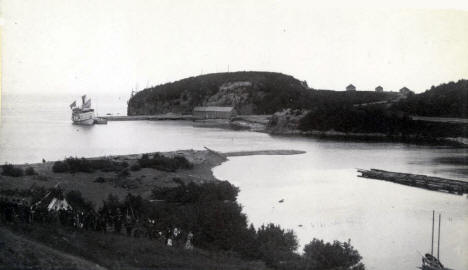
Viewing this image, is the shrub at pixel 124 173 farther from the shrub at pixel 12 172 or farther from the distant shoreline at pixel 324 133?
the distant shoreline at pixel 324 133

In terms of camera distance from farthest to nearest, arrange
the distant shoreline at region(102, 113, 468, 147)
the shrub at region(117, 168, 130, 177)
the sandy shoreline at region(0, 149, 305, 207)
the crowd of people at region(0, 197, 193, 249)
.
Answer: the distant shoreline at region(102, 113, 468, 147)
the shrub at region(117, 168, 130, 177)
the sandy shoreline at region(0, 149, 305, 207)
the crowd of people at region(0, 197, 193, 249)

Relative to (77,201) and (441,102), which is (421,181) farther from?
(441,102)

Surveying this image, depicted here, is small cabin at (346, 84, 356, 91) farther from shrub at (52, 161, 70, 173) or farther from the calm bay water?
shrub at (52, 161, 70, 173)

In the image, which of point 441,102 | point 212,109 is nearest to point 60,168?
point 441,102

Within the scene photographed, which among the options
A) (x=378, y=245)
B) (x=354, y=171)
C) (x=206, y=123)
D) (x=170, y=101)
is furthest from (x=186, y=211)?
(x=170, y=101)

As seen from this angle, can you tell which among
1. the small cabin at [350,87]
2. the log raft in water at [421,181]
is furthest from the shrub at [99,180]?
the small cabin at [350,87]

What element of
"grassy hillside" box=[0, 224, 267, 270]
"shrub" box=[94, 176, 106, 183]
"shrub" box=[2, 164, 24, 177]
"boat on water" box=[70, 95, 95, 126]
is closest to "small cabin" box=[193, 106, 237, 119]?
"boat on water" box=[70, 95, 95, 126]

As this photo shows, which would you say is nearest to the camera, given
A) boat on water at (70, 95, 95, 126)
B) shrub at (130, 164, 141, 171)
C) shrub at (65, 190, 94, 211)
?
shrub at (65, 190, 94, 211)
